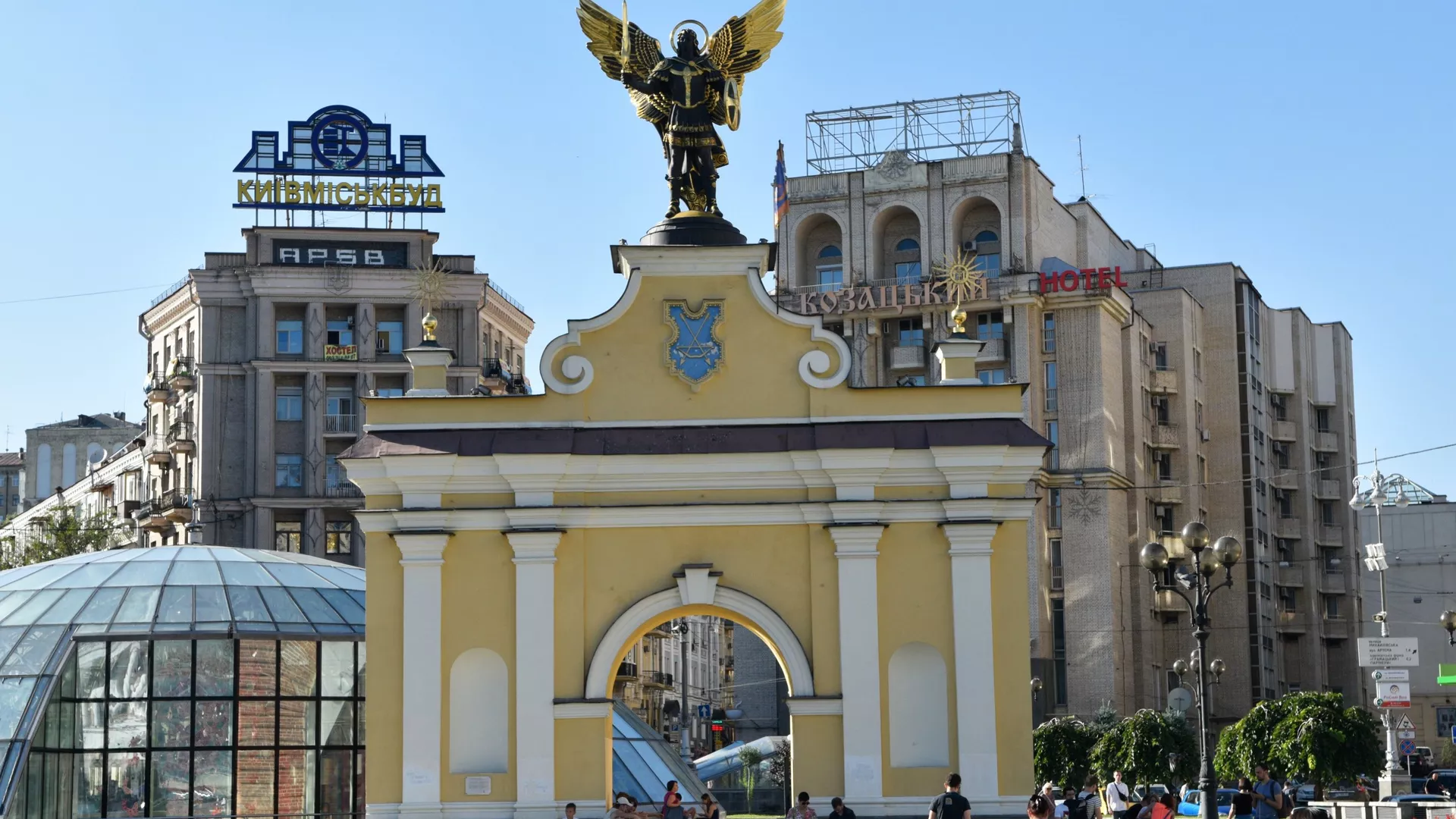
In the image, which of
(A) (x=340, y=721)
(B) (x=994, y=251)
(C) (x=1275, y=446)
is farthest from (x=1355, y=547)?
(A) (x=340, y=721)

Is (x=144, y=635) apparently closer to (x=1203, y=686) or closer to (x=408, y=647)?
(x=408, y=647)

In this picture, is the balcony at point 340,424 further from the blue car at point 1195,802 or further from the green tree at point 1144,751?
the blue car at point 1195,802

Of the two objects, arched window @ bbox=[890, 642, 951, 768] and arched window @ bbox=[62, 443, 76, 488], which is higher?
arched window @ bbox=[62, 443, 76, 488]

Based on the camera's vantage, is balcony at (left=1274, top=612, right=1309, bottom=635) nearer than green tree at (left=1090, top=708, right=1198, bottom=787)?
No

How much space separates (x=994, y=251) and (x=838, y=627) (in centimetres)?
5281

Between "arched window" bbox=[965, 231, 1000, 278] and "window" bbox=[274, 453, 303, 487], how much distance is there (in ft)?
94.8

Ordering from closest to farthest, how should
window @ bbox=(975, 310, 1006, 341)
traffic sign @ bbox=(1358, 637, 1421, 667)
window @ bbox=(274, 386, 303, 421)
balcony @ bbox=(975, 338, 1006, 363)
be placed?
traffic sign @ bbox=(1358, 637, 1421, 667), balcony @ bbox=(975, 338, 1006, 363), window @ bbox=(975, 310, 1006, 341), window @ bbox=(274, 386, 303, 421)

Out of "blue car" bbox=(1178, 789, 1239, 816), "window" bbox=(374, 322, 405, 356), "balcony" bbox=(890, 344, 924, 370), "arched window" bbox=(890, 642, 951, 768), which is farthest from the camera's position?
"window" bbox=(374, 322, 405, 356)

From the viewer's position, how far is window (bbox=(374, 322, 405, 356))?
81.6m

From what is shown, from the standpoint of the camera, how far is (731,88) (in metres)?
29.2

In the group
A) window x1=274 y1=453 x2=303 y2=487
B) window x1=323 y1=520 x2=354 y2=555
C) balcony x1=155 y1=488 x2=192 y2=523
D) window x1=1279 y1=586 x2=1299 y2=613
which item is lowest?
window x1=1279 y1=586 x2=1299 y2=613

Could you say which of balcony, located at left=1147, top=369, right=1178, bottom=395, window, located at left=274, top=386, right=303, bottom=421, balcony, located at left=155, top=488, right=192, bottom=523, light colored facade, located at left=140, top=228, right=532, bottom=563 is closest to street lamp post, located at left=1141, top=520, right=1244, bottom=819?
balcony, located at left=1147, top=369, right=1178, bottom=395

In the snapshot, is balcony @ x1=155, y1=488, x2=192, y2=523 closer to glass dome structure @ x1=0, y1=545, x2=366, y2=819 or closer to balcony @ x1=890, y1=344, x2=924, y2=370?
balcony @ x1=890, y1=344, x2=924, y2=370

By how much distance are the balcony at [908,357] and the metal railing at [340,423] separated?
2242 cm
